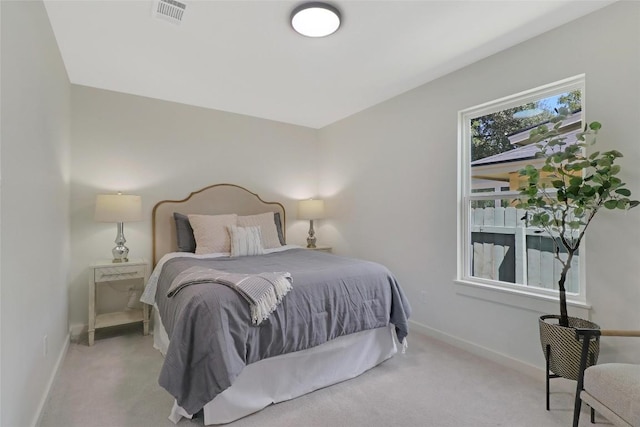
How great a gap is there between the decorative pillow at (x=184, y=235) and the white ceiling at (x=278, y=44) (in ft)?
4.50

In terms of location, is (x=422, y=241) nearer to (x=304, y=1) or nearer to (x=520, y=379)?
(x=520, y=379)

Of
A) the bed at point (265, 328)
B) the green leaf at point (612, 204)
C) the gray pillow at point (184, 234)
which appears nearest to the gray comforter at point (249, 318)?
the bed at point (265, 328)

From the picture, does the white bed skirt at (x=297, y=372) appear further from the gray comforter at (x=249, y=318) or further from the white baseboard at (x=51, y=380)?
the white baseboard at (x=51, y=380)

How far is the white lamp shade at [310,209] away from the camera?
4.37 meters

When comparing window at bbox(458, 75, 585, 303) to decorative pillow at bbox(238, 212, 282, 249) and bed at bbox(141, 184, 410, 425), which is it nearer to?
bed at bbox(141, 184, 410, 425)

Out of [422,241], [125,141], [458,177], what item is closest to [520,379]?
[422,241]

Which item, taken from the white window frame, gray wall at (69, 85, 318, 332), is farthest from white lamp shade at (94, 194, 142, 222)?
the white window frame

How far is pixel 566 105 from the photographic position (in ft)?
7.50

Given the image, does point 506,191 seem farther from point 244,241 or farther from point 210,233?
point 210,233

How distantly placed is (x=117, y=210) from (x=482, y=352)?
347cm

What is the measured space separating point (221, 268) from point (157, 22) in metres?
1.84

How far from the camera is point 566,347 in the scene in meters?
1.85

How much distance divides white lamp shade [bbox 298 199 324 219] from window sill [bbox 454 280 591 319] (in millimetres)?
2065

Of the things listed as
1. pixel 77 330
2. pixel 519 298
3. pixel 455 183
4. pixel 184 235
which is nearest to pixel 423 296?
pixel 519 298
